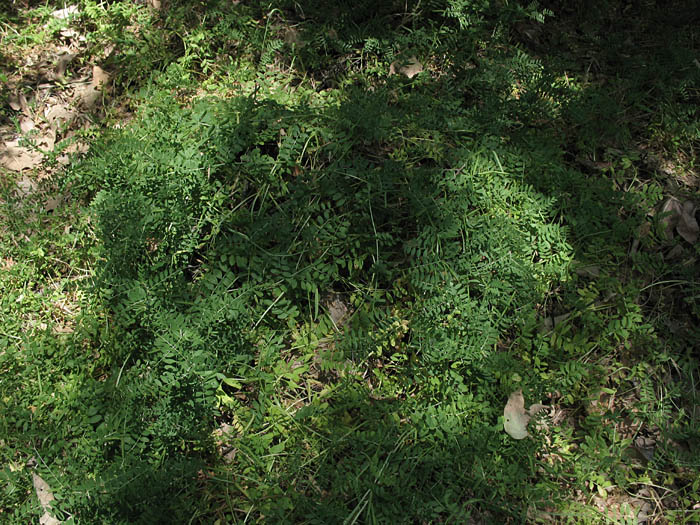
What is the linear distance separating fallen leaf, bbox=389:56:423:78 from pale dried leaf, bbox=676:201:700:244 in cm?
197

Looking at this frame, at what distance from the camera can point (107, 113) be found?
12.2 feet

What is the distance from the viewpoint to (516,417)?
8.58 feet

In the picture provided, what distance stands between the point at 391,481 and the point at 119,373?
141cm

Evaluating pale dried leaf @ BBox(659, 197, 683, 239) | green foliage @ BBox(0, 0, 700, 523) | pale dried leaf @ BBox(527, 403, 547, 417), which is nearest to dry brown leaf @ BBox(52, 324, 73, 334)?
green foliage @ BBox(0, 0, 700, 523)

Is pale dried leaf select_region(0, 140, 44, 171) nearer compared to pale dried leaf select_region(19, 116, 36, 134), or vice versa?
pale dried leaf select_region(0, 140, 44, 171)

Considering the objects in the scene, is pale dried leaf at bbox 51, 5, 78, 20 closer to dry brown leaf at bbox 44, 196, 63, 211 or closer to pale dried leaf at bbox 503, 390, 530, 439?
dry brown leaf at bbox 44, 196, 63, 211

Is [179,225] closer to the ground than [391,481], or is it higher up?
higher up

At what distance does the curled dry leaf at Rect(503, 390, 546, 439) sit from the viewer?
2572 mm

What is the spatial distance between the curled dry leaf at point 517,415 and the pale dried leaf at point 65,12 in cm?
418

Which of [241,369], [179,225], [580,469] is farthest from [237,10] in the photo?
[580,469]

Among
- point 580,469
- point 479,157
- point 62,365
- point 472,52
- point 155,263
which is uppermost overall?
point 472,52

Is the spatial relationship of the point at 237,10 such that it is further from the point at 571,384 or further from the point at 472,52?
the point at 571,384

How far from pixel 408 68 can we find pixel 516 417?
8.14 ft

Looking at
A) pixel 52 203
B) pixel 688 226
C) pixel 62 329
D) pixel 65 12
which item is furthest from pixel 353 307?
pixel 65 12
